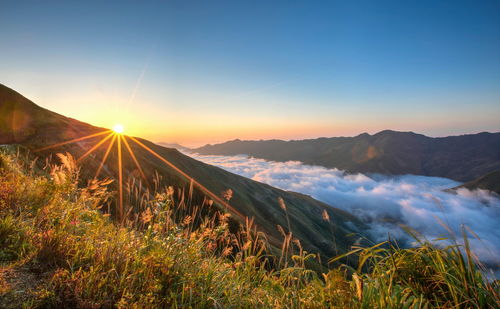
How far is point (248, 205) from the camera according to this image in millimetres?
105375

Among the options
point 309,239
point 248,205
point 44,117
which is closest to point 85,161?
point 44,117

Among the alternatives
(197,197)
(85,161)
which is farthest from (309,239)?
(85,161)

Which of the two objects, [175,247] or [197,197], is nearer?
[175,247]

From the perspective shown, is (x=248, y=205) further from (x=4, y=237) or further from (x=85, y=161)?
(x=4, y=237)

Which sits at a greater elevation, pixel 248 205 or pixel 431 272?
pixel 431 272

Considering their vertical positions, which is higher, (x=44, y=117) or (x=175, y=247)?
(x=44, y=117)

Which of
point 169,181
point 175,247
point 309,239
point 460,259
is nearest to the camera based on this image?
point 460,259

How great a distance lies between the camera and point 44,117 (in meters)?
38.1

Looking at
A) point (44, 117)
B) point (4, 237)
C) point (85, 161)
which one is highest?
point (44, 117)

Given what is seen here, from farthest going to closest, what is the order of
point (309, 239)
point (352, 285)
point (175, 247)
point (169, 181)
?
point (309, 239), point (169, 181), point (175, 247), point (352, 285)

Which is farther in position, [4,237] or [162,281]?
[4,237]

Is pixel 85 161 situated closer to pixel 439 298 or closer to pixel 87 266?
pixel 87 266

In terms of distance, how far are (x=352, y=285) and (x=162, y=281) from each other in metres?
2.41

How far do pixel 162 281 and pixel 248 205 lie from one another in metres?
105
